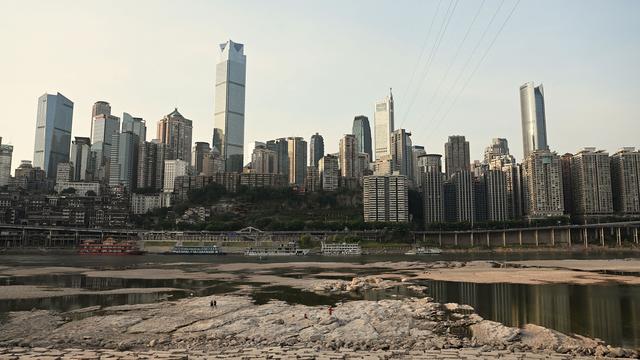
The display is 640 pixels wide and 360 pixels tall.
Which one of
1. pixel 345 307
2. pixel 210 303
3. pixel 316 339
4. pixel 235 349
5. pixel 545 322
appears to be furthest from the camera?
pixel 210 303

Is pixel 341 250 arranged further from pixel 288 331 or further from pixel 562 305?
pixel 288 331

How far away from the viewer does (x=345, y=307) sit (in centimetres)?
3769

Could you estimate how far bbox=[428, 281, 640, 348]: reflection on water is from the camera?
30.6m

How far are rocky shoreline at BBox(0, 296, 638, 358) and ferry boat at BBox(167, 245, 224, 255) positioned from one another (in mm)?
143567

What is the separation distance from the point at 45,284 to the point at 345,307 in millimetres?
43045

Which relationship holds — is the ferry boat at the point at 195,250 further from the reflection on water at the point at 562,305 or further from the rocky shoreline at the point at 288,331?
the rocky shoreline at the point at 288,331

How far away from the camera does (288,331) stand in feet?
94.7

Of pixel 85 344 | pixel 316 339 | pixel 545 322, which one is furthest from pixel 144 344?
pixel 545 322

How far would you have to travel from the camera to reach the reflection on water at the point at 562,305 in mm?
30609

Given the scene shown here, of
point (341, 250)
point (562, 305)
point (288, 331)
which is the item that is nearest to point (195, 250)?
point (341, 250)

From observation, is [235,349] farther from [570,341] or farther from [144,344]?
[570,341]

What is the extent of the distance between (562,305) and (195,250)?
15599cm

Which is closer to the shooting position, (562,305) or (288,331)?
(288,331)

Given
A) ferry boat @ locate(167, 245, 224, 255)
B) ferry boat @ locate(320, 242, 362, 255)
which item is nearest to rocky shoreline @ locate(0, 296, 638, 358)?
ferry boat @ locate(320, 242, 362, 255)
